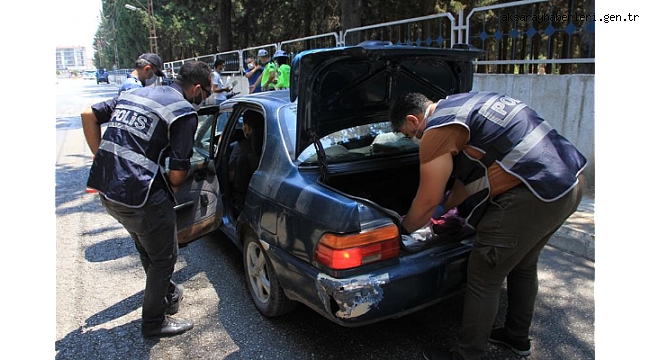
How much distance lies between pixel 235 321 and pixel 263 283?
0.33m

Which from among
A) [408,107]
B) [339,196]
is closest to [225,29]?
[408,107]

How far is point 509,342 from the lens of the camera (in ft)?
8.66

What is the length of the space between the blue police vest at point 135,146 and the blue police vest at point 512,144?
1537mm

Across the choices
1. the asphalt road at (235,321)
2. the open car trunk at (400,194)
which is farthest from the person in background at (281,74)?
the open car trunk at (400,194)

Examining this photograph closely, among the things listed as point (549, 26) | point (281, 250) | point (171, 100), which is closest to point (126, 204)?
point (171, 100)

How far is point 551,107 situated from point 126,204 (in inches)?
205

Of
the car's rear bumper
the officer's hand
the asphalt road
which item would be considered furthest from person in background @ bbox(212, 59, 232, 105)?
the officer's hand

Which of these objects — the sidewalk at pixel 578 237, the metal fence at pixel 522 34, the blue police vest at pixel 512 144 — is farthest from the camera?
the metal fence at pixel 522 34

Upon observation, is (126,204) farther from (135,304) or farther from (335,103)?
(335,103)

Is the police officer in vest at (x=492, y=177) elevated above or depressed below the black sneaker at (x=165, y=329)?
above

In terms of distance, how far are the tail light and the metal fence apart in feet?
13.8

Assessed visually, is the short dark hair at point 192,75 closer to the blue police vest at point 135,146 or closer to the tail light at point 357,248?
the blue police vest at point 135,146

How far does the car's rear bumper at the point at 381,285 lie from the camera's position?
2.21m

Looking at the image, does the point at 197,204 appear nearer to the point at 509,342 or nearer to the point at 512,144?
the point at 512,144
